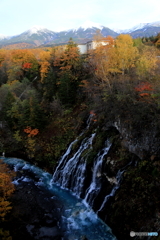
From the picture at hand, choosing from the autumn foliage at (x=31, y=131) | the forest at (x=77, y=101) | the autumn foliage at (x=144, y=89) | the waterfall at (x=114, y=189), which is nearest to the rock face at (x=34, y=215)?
the forest at (x=77, y=101)

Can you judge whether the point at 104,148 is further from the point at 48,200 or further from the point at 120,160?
the point at 48,200

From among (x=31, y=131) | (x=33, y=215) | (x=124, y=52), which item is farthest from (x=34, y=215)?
(x=124, y=52)

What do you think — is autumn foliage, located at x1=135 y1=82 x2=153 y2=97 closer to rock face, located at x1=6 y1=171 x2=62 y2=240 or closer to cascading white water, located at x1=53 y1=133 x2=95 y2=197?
cascading white water, located at x1=53 y1=133 x2=95 y2=197

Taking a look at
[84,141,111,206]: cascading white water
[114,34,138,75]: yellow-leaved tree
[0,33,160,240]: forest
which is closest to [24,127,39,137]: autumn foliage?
[0,33,160,240]: forest

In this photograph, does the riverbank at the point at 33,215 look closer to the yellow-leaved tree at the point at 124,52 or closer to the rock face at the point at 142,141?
the rock face at the point at 142,141

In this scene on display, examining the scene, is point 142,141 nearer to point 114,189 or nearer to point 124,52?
point 114,189

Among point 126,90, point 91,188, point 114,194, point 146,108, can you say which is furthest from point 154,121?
point 91,188
